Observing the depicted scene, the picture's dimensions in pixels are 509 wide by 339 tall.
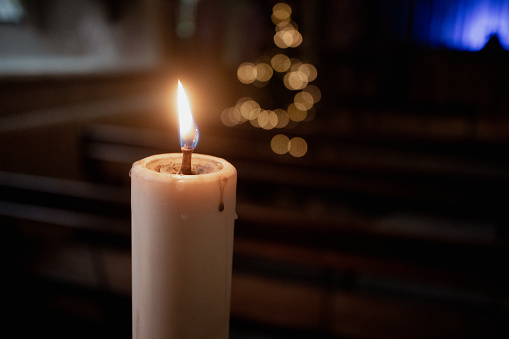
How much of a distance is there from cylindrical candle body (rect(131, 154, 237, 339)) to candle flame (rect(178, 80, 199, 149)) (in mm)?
34

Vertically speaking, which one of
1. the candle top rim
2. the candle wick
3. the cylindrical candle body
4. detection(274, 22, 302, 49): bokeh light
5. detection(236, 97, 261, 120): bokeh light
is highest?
detection(274, 22, 302, 49): bokeh light

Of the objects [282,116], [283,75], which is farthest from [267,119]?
[283,75]

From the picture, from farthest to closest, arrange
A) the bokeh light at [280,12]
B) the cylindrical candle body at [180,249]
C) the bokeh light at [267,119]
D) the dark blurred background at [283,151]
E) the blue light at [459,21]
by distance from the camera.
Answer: the blue light at [459,21], the bokeh light at [280,12], the bokeh light at [267,119], the dark blurred background at [283,151], the cylindrical candle body at [180,249]

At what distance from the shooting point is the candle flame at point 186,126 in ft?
1.33

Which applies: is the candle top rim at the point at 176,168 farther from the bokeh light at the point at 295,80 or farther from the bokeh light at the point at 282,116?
the bokeh light at the point at 295,80

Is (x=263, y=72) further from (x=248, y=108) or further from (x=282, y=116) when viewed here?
(x=282, y=116)

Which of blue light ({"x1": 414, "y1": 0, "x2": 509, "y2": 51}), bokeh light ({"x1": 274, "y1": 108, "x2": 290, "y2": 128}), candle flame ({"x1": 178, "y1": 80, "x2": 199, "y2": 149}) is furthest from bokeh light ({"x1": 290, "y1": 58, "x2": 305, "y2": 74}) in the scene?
candle flame ({"x1": 178, "y1": 80, "x2": 199, "y2": 149})

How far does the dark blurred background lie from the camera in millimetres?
1554

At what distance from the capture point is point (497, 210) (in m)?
1.71

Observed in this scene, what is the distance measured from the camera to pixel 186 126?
0.42m

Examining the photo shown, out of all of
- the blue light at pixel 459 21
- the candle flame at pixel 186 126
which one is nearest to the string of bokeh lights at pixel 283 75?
the blue light at pixel 459 21

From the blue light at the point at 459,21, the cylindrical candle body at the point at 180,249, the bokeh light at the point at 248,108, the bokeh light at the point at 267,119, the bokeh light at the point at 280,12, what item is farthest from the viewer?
the blue light at the point at 459,21

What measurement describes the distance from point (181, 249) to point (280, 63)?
235 inches

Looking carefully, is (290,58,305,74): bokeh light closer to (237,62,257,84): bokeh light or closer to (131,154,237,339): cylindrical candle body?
(237,62,257,84): bokeh light
